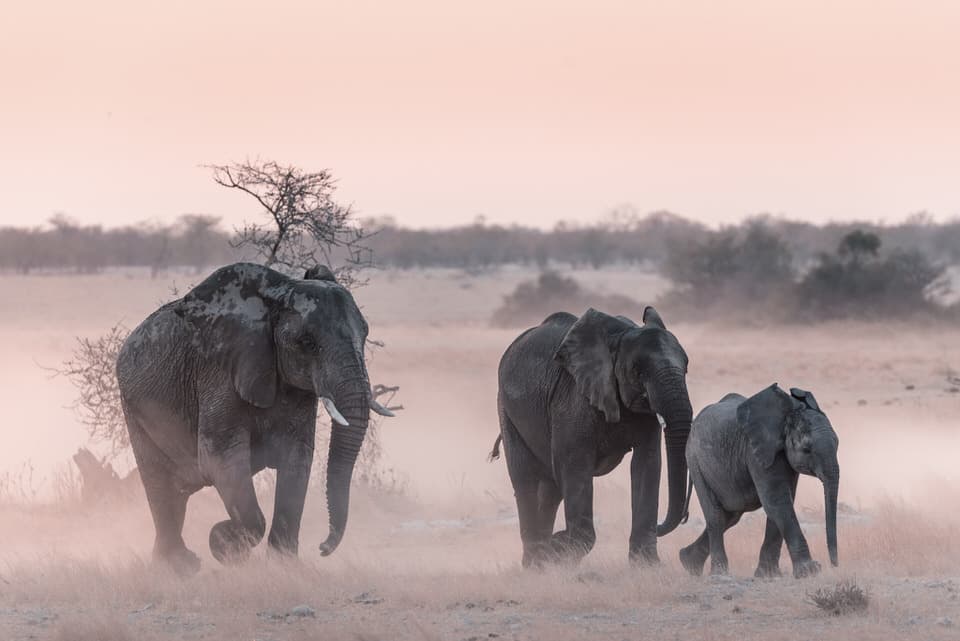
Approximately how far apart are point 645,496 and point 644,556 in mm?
495

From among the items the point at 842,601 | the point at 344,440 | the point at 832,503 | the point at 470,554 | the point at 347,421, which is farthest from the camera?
the point at 470,554

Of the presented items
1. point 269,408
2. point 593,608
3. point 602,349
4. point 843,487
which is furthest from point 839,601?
point 843,487

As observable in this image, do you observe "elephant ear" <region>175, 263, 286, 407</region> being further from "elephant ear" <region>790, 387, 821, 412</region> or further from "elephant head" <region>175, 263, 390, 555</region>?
"elephant ear" <region>790, 387, 821, 412</region>

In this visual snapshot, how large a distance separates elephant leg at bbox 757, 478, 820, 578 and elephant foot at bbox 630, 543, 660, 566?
37.5 inches

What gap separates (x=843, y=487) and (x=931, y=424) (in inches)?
246

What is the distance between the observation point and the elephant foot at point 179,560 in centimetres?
1545

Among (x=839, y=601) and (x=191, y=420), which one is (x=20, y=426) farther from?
(x=839, y=601)

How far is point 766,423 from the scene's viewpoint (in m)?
14.5

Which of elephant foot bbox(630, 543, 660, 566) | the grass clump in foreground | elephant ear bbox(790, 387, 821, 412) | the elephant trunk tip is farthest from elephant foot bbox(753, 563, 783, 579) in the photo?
the elephant trunk tip

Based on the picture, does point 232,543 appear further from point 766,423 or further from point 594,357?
point 766,423

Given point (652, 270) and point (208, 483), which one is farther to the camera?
point (652, 270)

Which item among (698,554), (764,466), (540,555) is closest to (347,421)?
(540,555)

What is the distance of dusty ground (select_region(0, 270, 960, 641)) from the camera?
12461 mm

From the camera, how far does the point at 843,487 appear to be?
934 inches
